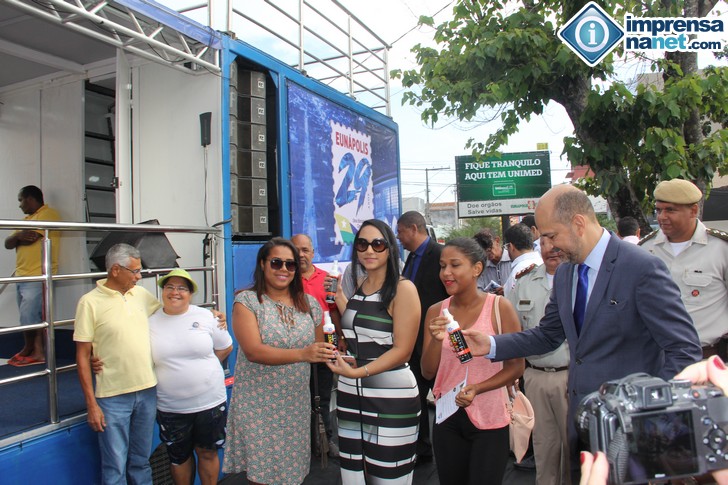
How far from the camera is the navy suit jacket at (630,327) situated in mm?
1933

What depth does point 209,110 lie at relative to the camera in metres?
4.25

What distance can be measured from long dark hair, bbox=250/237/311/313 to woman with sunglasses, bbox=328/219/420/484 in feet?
1.30

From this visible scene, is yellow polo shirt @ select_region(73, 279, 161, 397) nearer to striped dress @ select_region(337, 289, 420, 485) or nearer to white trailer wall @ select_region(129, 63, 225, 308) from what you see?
white trailer wall @ select_region(129, 63, 225, 308)

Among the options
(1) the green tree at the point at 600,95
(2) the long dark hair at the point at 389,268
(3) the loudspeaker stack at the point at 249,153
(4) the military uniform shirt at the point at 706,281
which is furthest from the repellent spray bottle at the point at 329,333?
(1) the green tree at the point at 600,95

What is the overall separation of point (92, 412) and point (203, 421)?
0.66 m

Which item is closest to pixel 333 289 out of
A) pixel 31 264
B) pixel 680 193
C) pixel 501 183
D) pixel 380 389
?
pixel 380 389

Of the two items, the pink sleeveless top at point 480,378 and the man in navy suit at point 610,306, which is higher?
the man in navy suit at point 610,306

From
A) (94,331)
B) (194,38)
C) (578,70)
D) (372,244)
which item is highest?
(578,70)

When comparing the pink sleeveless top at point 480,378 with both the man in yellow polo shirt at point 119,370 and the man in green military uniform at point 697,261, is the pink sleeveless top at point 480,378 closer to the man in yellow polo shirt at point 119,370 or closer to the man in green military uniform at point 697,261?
the man in green military uniform at point 697,261

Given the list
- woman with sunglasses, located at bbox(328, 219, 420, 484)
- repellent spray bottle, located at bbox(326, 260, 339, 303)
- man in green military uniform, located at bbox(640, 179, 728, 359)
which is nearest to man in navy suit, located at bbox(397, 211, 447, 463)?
repellent spray bottle, located at bbox(326, 260, 339, 303)

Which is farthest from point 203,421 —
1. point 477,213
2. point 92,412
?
point 477,213

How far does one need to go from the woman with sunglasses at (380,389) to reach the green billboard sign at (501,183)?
14.3 meters

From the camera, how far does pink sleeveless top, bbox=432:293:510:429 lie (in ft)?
8.98

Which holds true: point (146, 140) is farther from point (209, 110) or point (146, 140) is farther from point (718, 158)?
point (718, 158)
